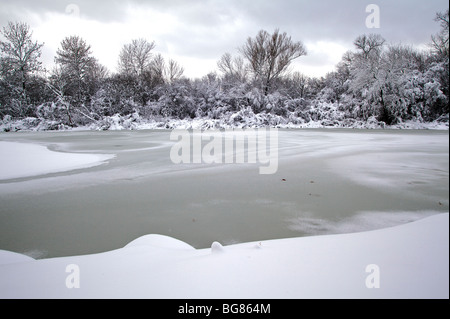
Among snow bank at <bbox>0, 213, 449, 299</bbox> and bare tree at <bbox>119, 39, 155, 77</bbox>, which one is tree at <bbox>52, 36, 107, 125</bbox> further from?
snow bank at <bbox>0, 213, 449, 299</bbox>

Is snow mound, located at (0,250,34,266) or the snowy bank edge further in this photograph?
the snowy bank edge

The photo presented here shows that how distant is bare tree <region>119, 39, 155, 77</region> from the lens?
1567 cm

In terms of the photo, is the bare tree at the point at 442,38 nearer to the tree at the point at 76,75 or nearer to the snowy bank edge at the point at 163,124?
the snowy bank edge at the point at 163,124

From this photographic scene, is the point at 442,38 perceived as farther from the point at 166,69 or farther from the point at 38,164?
the point at 166,69

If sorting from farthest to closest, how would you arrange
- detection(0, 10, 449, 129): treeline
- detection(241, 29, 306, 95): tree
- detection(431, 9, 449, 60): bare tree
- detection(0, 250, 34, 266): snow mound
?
Result: detection(241, 29, 306, 95): tree < detection(0, 10, 449, 129): treeline < detection(0, 250, 34, 266): snow mound < detection(431, 9, 449, 60): bare tree

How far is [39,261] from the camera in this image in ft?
4.29

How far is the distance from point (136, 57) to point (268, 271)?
18.4 m

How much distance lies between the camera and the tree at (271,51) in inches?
148

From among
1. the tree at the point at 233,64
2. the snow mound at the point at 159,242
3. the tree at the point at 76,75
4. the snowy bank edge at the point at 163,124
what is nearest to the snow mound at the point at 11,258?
the snow mound at the point at 159,242

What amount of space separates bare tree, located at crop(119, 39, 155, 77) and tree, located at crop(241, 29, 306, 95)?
13.5 metres

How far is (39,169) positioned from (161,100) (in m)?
13.6

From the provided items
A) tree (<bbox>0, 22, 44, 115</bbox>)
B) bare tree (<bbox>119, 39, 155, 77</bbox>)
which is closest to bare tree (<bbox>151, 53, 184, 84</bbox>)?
bare tree (<bbox>119, 39, 155, 77</bbox>)

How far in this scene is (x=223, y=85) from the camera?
14.7 meters
